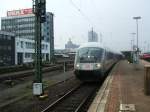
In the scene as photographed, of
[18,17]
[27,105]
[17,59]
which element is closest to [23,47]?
[17,59]

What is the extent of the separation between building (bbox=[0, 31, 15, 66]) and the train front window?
50.1 metres

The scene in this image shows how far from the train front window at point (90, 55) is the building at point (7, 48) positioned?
50.1 metres

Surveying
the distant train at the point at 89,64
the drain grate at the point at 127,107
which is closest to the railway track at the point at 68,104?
the drain grate at the point at 127,107

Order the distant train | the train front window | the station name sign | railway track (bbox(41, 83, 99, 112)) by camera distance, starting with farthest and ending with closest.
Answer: the station name sign, the train front window, the distant train, railway track (bbox(41, 83, 99, 112))

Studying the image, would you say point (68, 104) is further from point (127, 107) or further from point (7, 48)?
point (7, 48)

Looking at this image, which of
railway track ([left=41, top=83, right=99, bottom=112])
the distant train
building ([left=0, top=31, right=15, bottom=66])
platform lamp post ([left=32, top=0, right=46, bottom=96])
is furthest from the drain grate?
building ([left=0, top=31, right=15, bottom=66])

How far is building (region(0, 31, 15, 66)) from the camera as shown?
7338 centimetres

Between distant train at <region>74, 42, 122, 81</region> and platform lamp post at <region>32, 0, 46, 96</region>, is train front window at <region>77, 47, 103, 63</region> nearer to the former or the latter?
distant train at <region>74, 42, 122, 81</region>

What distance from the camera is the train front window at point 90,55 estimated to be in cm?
2161

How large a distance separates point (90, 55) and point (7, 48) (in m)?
58.8

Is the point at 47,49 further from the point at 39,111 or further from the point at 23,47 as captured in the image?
the point at 39,111

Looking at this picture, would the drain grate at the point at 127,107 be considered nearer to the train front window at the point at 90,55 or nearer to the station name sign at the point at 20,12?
the train front window at the point at 90,55

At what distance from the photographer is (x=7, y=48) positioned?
255 feet

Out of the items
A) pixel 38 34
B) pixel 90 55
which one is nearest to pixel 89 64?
pixel 90 55
